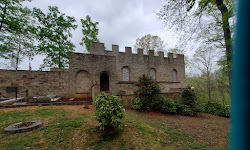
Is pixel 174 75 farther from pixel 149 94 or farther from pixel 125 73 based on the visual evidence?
pixel 149 94

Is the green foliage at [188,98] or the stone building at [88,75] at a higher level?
the stone building at [88,75]

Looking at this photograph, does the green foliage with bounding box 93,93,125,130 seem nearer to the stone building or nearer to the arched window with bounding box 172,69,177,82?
the stone building

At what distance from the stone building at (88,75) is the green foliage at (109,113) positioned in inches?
158

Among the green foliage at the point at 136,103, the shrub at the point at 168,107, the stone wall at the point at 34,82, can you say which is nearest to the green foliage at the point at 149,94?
the green foliage at the point at 136,103

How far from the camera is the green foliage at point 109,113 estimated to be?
3.41 m

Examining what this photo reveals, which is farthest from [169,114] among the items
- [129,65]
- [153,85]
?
[129,65]

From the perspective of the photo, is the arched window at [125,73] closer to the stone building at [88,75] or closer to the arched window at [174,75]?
the stone building at [88,75]

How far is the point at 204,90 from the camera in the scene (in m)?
17.4

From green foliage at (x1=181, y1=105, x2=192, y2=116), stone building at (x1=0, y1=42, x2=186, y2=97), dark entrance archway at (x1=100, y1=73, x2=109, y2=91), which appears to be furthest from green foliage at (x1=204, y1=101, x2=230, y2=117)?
dark entrance archway at (x1=100, y1=73, x2=109, y2=91)

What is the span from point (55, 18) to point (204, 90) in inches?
1057

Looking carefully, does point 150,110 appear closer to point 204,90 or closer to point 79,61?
point 79,61

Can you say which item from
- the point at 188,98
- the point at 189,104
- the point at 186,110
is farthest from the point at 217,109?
the point at 186,110

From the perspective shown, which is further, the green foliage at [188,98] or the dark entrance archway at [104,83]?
the dark entrance archway at [104,83]

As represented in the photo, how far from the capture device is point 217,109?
894 cm
